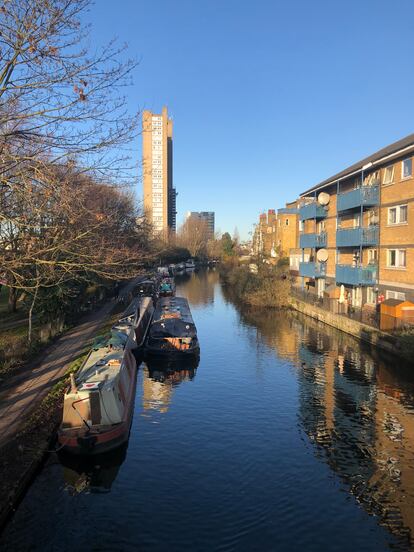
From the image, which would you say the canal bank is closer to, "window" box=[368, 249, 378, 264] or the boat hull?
the boat hull

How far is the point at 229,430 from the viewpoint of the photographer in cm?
1407

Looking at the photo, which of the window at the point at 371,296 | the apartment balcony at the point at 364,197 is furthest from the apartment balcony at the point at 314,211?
the window at the point at 371,296

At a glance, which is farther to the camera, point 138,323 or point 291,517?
point 138,323

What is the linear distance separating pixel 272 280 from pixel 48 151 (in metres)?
33.8

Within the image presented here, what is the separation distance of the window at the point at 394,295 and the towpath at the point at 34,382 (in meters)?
15.7

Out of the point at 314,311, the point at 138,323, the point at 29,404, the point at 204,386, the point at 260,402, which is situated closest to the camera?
the point at 29,404

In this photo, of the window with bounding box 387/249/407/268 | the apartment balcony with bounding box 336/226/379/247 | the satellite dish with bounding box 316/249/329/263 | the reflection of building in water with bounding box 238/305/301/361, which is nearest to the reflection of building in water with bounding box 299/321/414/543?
→ the reflection of building in water with bounding box 238/305/301/361

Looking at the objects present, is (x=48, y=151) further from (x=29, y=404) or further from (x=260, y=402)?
(x=260, y=402)

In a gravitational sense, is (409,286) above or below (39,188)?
below

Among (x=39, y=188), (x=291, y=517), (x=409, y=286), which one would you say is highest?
(x=39, y=188)

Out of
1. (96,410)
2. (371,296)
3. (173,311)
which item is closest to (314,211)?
(371,296)

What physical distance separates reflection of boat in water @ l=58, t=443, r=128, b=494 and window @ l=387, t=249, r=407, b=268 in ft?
58.3

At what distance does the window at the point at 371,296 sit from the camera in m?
28.5

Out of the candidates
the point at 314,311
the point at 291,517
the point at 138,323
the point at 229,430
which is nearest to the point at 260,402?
the point at 229,430
